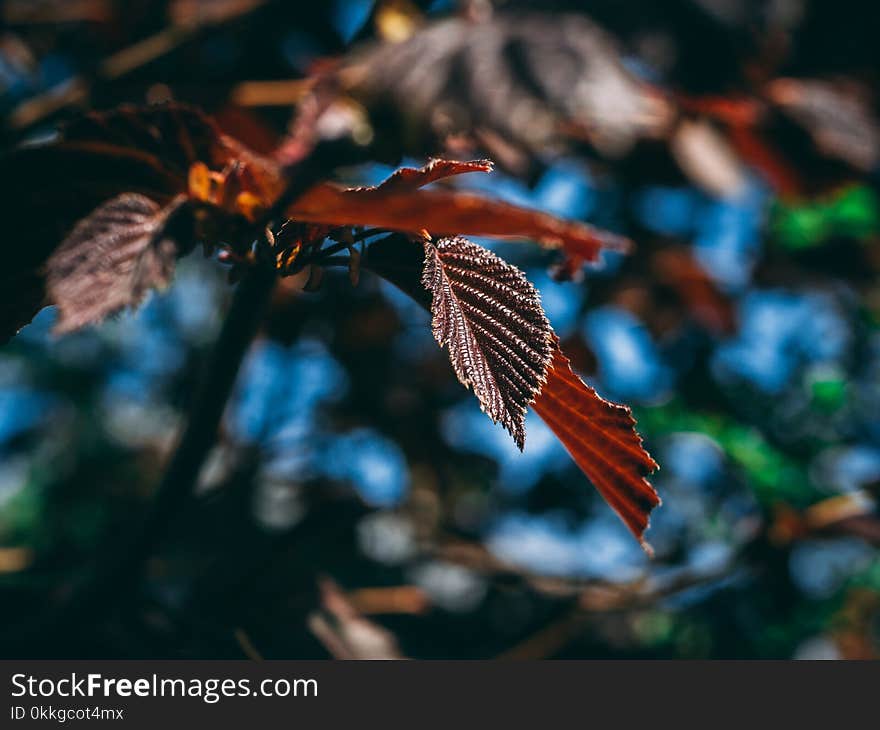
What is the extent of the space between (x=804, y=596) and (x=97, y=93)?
69.2 inches

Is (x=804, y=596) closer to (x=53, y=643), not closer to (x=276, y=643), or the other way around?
(x=276, y=643)

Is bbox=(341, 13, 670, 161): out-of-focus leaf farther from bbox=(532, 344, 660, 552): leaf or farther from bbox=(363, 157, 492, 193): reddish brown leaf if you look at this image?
bbox=(532, 344, 660, 552): leaf

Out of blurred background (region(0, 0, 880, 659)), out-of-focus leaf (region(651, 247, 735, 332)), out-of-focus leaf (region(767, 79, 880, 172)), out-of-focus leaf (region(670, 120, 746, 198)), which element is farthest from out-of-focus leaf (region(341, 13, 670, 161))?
out-of-focus leaf (region(651, 247, 735, 332))

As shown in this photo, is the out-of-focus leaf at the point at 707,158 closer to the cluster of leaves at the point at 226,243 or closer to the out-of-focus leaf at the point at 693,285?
the out-of-focus leaf at the point at 693,285

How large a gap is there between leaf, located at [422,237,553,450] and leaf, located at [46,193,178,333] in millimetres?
192

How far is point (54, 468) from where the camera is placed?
3.91m

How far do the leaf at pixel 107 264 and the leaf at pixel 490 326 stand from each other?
192 mm

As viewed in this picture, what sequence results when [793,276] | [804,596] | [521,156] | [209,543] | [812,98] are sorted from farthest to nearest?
[793,276]
[209,543]
[804,596]
[812,98]
[521,156]

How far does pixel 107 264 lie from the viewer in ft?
1.59

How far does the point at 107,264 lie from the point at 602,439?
41 centimetres

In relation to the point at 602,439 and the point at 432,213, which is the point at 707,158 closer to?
the point at 602,439

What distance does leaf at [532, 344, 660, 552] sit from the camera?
566 mm

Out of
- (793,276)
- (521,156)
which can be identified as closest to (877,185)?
(793,276)

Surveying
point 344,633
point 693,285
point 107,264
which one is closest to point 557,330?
point 693,285
